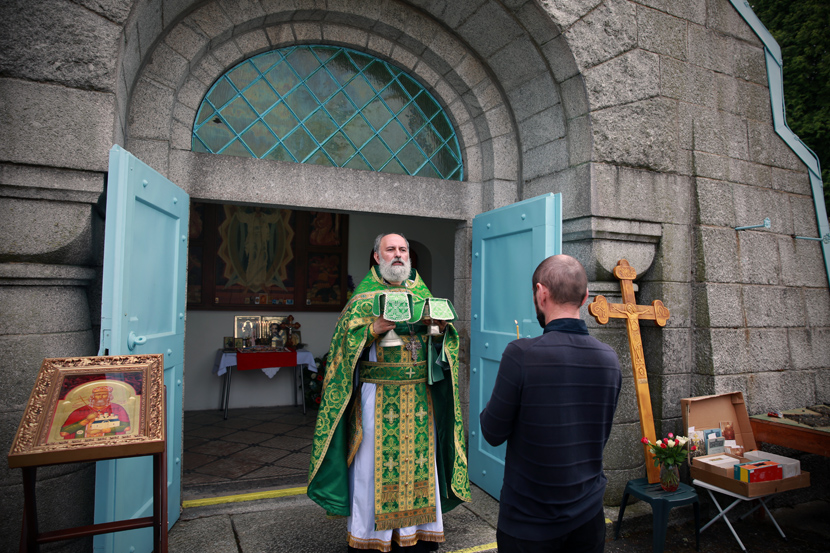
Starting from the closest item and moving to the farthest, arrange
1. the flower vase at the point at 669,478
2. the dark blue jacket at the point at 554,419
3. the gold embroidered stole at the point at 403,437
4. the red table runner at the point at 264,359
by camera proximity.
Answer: the dark blue jacket at the point at 554,419
the gold embroidered stole at the point at 403,437
the flower vase at the point at 669,478
the red table runner at the point at 264,359

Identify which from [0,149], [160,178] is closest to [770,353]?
[160,178]

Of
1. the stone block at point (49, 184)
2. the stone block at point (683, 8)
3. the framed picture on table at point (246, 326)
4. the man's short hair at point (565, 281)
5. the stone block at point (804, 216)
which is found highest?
the stone block at point (683, 8)

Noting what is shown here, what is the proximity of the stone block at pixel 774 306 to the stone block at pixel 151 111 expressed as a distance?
410 centimetres

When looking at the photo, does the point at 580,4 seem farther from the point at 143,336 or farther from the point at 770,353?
the point at 143,336

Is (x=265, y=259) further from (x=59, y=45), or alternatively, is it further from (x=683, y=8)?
(x=683, y=8)

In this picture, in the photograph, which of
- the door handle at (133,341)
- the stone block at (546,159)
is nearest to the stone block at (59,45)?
the door handle at (133,341)

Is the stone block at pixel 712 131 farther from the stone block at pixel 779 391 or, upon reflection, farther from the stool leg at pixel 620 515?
the stool leg at pixel 620 515

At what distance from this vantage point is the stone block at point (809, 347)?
3.96 metres

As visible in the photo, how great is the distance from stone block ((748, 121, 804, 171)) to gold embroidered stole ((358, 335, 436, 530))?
318 cm

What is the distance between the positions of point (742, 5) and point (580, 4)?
1.54m

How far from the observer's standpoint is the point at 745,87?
13.3 feet

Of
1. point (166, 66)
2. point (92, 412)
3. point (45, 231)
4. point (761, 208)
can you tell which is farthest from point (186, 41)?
point (761, 208)

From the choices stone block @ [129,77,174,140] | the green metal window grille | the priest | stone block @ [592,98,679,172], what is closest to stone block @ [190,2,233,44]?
the green metal window grille

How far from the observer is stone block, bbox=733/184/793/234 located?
392 cm
